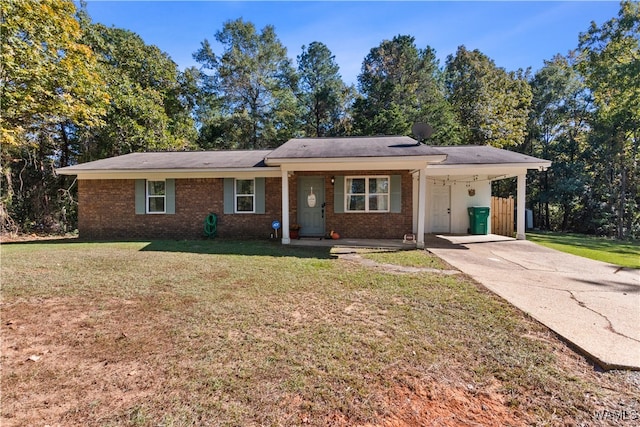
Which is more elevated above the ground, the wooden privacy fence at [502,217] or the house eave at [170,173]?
the house eave at [170,173]

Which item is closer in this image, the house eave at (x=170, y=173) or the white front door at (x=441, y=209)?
the house eave at (x=170, y=173)

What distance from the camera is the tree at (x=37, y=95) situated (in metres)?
9.65

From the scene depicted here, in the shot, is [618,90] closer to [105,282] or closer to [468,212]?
[468,212]

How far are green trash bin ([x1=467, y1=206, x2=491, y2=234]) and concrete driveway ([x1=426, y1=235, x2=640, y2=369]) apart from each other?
2.97 m

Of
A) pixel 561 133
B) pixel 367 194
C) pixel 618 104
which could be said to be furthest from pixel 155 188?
pixel 561 133

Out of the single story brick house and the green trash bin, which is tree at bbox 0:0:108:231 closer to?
the single story brick house

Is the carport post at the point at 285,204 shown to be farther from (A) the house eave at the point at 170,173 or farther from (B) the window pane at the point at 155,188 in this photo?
(B) the window pane at the point at 155,188

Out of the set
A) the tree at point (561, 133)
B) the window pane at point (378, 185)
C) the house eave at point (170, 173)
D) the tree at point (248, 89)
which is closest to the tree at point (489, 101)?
the tree at point (561, 133)

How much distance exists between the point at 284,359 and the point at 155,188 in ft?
34.6

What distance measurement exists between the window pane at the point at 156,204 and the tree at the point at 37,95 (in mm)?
4792

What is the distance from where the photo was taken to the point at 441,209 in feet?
42.1

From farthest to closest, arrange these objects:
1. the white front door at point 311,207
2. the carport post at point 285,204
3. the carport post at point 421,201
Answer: the white front door at point 311,207 < the carport post at point 285,204 < the carport post at point 421,201

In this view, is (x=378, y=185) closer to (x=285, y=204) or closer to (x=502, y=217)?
(x=285, y=204)

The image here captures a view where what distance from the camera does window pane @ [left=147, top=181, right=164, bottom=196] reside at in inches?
441
